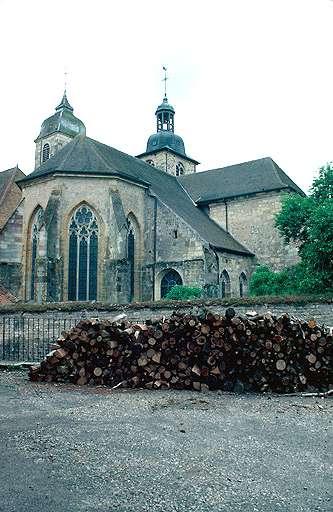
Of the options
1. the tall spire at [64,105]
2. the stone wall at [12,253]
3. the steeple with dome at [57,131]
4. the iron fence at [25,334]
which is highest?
the tall spire at [64,105]

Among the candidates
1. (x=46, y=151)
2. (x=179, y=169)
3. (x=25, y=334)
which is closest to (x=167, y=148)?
(x=179, y=169)

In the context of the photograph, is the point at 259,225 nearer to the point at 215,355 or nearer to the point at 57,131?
the point at 215,355

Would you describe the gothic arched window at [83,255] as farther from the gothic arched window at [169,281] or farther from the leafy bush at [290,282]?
the leafy bush at [290,282]

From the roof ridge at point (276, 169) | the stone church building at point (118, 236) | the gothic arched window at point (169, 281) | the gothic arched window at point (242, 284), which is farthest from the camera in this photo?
the roof ridge at point (276, 169)

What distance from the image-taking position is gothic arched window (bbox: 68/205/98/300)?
68.8ft

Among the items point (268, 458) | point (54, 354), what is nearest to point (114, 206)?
point (54, 354)

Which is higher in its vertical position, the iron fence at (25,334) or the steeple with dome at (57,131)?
the steeple with dome at (57,131)

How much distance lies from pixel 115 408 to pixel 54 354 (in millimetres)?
2625

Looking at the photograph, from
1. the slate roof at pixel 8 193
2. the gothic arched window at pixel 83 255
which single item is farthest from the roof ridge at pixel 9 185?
the gothic arched window at pixel 83 255

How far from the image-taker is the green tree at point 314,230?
54.2 ft

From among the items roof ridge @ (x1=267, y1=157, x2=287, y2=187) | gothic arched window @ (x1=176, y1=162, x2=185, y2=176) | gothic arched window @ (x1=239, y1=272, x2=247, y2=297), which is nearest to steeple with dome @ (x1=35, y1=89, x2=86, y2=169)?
gothic arched window @ (x1=176, y1=162, x2=185, y2=176)

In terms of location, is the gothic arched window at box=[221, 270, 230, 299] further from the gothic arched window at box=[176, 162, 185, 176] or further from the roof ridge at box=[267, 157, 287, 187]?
the gothic arched window at box=[176, 162, 185, 176]

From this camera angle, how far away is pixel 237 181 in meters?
30.4

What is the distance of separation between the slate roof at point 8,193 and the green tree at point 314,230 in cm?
1819
